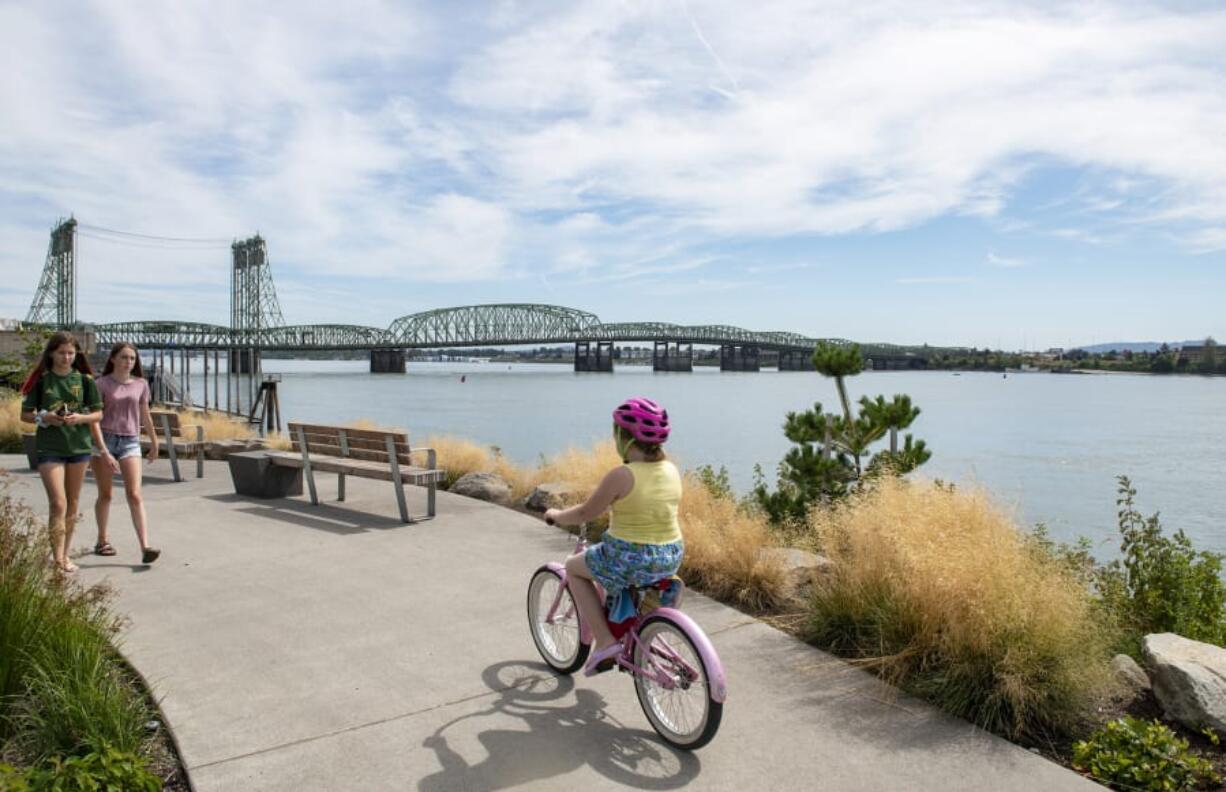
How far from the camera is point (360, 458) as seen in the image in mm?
9258

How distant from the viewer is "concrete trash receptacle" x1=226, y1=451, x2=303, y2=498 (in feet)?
32.7

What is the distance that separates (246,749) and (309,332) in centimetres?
14837

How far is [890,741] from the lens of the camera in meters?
3.99

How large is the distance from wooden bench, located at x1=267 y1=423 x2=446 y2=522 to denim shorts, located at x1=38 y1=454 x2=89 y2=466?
2651mm

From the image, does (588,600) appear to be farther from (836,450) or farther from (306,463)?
(836,450)

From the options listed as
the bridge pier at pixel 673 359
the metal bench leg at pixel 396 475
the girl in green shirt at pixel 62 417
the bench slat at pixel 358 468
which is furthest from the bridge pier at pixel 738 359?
the girl in green shirt at pixel 62 417

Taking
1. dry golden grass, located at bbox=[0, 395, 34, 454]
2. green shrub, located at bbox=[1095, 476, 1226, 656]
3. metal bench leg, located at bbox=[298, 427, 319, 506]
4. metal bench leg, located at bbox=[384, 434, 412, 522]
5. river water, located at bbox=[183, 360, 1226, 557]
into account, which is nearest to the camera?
green shrub, located at bbox=[1095, 476, 1226, 656]

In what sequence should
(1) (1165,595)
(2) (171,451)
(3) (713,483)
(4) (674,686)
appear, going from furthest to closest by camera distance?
(2) (171,451) < (3) (713,483) < (1) (1165,595) < (4) (674,686)

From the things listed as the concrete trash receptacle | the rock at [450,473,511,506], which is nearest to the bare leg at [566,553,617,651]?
the rock at [450,473,511,506]

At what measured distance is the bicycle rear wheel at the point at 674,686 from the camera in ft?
12.2

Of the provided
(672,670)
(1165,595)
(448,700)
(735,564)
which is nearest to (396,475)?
(735,564)

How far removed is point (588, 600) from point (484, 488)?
20.9 ft

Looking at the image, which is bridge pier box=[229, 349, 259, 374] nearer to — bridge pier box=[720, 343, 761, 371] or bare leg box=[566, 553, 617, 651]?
bare leg box=[566, 553, 617, 651]

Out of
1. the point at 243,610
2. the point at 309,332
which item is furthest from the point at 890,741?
the point at 309,332
